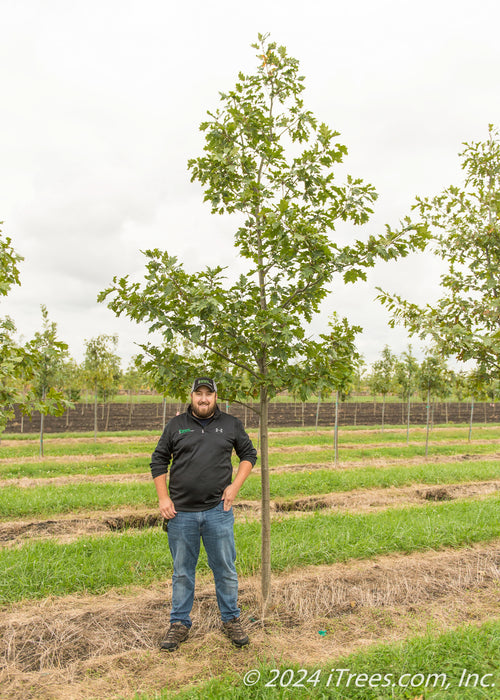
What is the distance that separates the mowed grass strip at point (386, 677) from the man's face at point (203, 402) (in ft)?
6.70

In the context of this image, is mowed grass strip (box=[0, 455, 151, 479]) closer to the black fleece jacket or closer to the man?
the man

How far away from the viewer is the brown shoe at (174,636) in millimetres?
3721

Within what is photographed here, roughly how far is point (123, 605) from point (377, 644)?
8.15 feet

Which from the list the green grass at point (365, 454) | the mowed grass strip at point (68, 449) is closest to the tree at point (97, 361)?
the mowed grass strip at point (68, 449)

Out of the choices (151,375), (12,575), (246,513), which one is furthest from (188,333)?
(246,513)

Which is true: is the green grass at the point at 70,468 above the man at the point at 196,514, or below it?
below

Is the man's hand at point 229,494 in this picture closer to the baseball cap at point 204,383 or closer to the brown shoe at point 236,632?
the baseball cap at point 204,383

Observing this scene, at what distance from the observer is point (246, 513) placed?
8.25m

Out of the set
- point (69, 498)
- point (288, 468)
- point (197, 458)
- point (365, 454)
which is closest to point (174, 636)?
point (197, 458)

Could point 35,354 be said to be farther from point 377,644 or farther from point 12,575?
point 377,644

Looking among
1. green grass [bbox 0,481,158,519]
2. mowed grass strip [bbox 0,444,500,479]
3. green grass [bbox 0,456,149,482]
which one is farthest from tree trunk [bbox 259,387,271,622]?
mowed grass strip [bbox 0,444,500,479]

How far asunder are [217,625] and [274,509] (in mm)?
5030

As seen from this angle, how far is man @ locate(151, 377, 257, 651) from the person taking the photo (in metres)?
3.83

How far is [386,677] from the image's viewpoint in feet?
10.3
